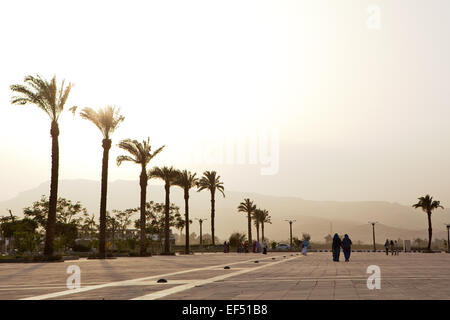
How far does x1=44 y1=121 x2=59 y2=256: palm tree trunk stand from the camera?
38906 millimetres

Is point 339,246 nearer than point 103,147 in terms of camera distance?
Yes

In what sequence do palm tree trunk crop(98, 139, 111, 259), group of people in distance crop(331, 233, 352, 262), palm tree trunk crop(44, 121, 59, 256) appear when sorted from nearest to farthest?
group of people in distance crop(331, 233, 352, 262), palm tree trunk crop(44, 121, 59, 256), palm tree trunk crop(98, 139, 111, 259)

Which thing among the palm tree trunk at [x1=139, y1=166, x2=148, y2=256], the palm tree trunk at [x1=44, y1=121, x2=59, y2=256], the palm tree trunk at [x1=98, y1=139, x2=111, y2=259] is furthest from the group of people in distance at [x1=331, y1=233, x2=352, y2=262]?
the palm tree trunk at [x1=139, y1=166, x2=148, y2=256]

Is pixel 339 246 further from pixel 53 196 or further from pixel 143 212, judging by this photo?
pixel 143 212

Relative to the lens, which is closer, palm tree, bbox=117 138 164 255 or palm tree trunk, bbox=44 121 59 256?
palm tree trunk, bbox=44 121 59 256

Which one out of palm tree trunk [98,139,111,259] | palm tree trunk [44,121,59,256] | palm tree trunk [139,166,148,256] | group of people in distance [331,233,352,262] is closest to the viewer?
group of people in distance [331,233,352,262]

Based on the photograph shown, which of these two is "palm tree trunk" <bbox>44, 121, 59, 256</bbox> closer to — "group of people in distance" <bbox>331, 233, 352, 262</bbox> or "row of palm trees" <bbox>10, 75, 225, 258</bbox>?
"row of palm trees" <bbox>10, 75, 225, 258</bbox>

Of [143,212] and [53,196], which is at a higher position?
[53,196]

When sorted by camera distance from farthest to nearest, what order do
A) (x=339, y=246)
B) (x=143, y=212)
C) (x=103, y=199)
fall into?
(x=143, y=212), (x=103, y=199), (x=339, y=246)

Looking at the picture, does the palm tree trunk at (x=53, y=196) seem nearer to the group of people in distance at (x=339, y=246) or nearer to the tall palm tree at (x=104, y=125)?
the tall palm tree at (x=104, y=125)

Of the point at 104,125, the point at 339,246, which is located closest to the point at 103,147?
the point at 104,125

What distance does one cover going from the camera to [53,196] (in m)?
39.1

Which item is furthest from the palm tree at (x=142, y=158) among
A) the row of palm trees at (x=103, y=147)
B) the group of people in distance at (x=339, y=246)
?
the group of people in distance at (x=339, y=246)
